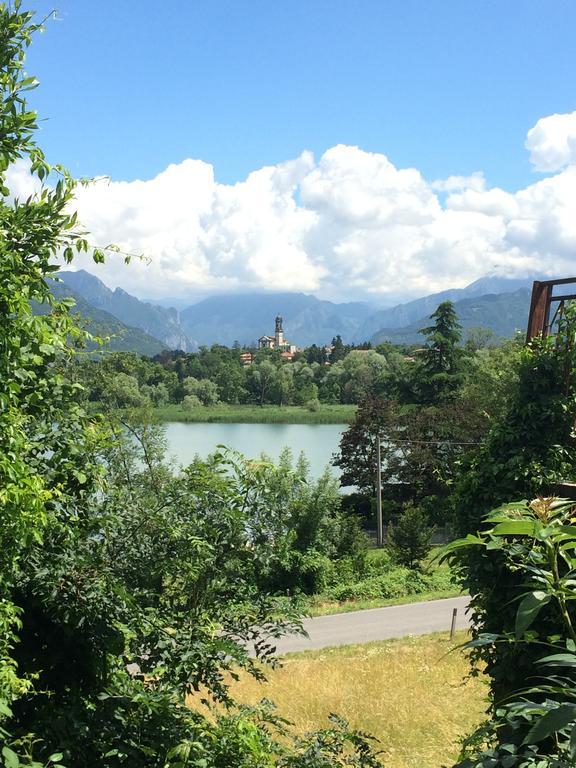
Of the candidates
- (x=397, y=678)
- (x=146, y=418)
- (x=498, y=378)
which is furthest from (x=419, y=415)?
(x=397, y=678)

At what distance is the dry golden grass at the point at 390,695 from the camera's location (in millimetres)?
9492

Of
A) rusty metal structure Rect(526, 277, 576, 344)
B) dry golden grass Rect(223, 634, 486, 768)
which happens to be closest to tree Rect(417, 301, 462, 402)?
dry golden grass Rect(223, 634, 486, 768)

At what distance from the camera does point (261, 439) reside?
5112cm

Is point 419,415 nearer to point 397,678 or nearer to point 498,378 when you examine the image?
point 498,378

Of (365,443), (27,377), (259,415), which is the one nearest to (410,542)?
(365,443)

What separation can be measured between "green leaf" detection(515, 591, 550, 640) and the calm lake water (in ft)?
118

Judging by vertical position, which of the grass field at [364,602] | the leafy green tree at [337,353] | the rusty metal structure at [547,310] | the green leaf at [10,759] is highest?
the leafy green tree at [337,353]

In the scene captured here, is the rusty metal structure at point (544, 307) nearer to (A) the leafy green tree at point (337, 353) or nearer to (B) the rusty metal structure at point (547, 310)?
(B) the rusty metal structure at point (547, 310)

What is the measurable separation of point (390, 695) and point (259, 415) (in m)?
56.4

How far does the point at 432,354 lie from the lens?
120ft

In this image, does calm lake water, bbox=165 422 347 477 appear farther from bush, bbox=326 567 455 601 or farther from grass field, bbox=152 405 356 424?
bush, bbox=326 567 455 601

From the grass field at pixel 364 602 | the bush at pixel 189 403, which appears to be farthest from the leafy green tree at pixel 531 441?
the bush at pixel 189 403

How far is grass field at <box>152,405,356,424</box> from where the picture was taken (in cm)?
6294

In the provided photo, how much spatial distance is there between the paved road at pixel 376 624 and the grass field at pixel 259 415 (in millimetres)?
42002
